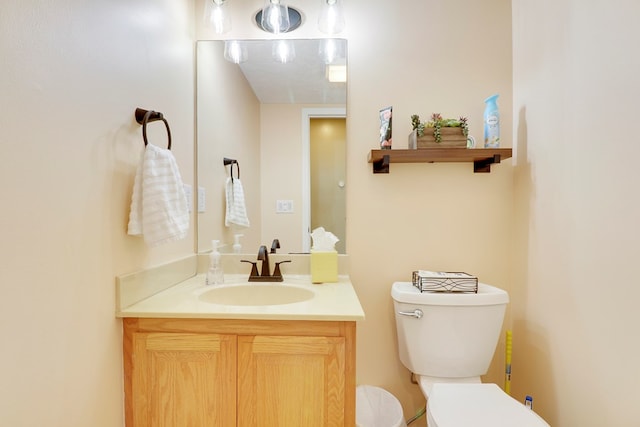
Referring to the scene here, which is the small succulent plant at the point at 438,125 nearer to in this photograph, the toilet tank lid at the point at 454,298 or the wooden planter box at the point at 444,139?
the wooden planter box at the point at 444,139

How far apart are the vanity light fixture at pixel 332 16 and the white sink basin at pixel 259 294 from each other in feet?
4.09

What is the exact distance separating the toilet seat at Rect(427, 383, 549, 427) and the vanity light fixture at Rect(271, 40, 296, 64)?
1637 mm

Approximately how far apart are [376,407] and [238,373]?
0.85 metres

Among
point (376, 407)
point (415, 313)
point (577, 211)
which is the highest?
point (577, 211)

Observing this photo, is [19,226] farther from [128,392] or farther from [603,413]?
[603,413]

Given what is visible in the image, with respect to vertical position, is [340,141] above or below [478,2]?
below

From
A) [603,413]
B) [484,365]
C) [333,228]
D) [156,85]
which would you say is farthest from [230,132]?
[603,413]

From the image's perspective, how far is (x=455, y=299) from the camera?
1328mm

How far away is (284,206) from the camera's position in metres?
1.65

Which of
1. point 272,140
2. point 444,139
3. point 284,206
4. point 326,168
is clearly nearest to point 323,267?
point 284,206

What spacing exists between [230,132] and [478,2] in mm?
1437

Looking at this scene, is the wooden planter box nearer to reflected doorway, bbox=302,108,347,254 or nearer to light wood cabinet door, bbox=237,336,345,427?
reflected doorway, bbox=302,108,347,254

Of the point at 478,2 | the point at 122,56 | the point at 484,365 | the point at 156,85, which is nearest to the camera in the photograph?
the point at 122,56

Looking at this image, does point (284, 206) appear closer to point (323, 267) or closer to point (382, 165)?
point (323, 267)
